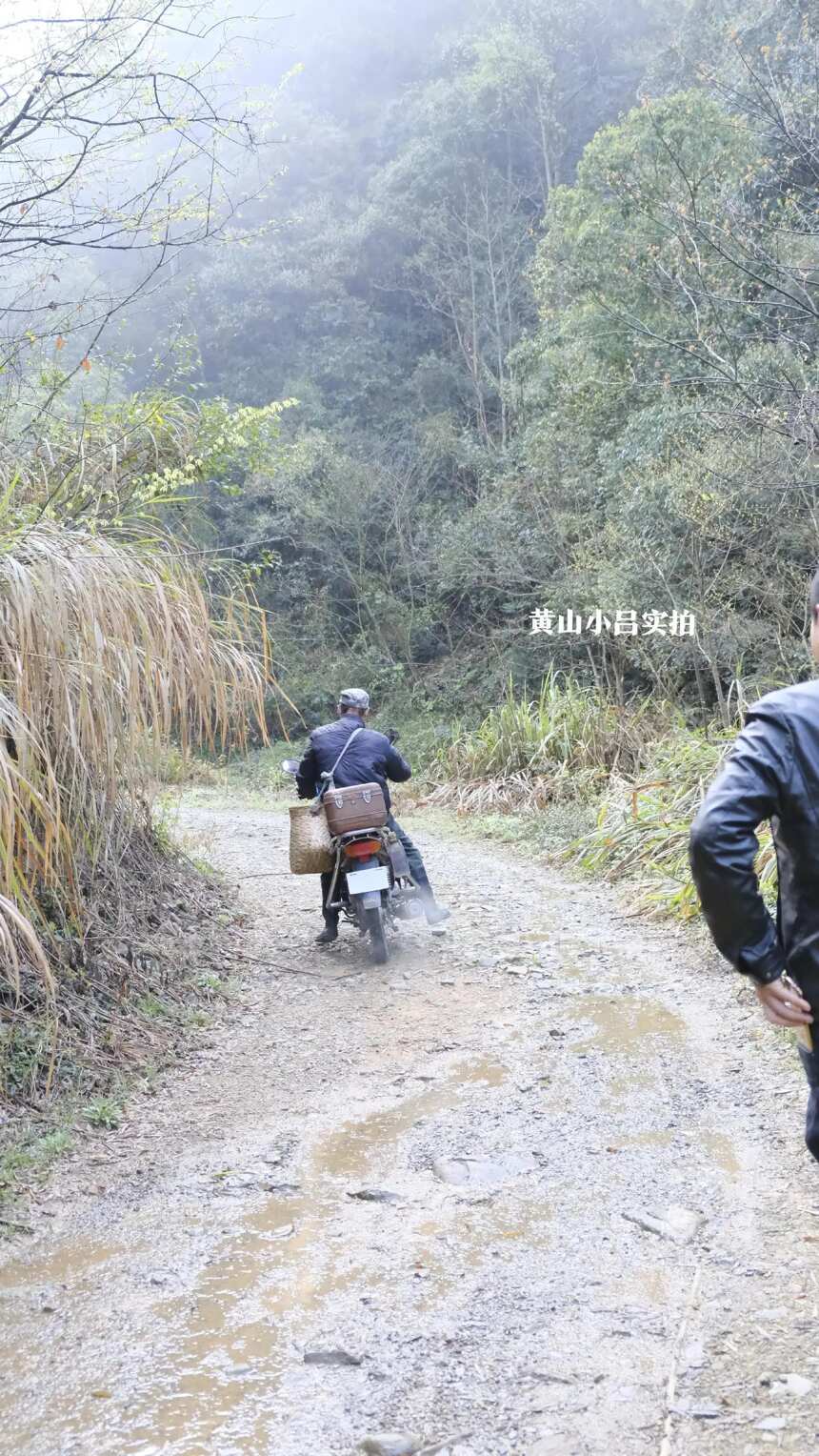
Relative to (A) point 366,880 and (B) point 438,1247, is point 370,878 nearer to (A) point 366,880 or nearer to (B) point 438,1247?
(A) point 366,880

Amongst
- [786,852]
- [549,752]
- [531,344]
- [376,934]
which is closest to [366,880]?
[376,934]

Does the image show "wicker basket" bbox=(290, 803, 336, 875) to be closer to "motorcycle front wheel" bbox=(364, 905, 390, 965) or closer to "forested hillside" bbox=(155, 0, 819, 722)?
"motorcycle front wheel" bbox=(364, 905, 390, 965)

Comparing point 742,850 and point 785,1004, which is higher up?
point 742,850

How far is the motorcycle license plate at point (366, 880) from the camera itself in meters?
6.23

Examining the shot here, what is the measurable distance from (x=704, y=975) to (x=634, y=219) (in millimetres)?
11716

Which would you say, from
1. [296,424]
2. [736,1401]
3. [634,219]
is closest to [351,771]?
[736,1401]

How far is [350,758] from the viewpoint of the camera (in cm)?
658

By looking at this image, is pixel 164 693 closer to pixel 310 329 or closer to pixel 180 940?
pixel 180 940

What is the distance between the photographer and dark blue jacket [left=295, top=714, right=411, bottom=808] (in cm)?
656

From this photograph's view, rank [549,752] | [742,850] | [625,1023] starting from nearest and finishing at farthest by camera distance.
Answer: [742,850], [625,1023], [549,752]

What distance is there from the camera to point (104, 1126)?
13.1ft

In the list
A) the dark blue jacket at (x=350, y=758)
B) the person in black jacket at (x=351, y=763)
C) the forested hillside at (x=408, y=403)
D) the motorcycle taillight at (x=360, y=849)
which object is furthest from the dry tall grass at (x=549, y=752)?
the motorcycle taillight at (x=360, y=849)

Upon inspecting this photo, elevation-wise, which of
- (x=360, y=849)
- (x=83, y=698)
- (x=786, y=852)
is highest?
(x=83, y=698)

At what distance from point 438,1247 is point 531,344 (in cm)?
1851
